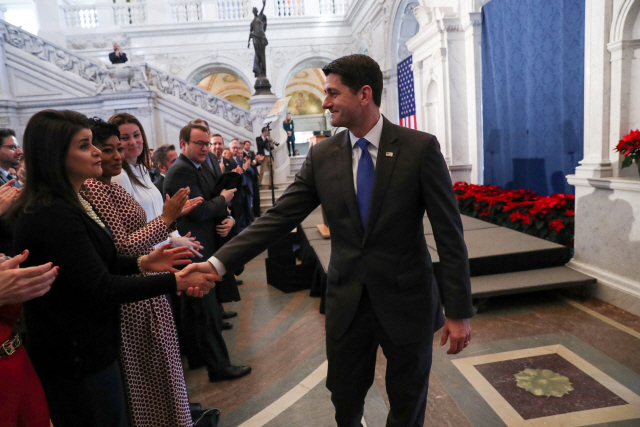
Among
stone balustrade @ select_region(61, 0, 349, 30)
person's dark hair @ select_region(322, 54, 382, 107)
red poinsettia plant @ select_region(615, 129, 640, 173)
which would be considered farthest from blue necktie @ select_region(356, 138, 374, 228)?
stone balustrade @ select_region(61, 0, 349, 30)

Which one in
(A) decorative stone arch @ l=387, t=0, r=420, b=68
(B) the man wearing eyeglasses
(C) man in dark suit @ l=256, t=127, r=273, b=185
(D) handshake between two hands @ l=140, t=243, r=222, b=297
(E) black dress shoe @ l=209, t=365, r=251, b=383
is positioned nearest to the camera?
(D) handshake between two hands @ l=140, t=243, r=222, b=297

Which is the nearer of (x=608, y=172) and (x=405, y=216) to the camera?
(x=405, y=216)

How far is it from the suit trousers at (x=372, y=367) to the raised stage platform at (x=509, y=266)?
81.7 inches

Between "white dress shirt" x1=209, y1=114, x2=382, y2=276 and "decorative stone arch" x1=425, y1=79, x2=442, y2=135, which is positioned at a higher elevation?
"decorative stone arch" x1=425, y1=79, x2=442, y2=135

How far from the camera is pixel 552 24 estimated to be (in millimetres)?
5125

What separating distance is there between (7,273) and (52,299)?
226mm

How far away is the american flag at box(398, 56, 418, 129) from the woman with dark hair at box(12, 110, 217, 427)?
29.5ft

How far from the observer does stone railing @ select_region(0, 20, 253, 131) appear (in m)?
11.8

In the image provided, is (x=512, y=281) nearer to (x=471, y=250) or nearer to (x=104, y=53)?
(x=471, y=250)

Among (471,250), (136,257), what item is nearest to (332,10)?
(471,250)

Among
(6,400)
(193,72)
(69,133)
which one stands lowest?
(6,400)

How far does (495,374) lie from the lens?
2.89m

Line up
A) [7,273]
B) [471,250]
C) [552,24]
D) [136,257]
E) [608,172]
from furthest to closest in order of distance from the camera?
[552,24] → [471,250] → [608,172] → [136,257] → [7,273]

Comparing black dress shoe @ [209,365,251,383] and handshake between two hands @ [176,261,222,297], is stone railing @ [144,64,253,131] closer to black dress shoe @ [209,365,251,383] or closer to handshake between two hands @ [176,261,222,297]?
black dress shoe @ [209,365,251,383]
